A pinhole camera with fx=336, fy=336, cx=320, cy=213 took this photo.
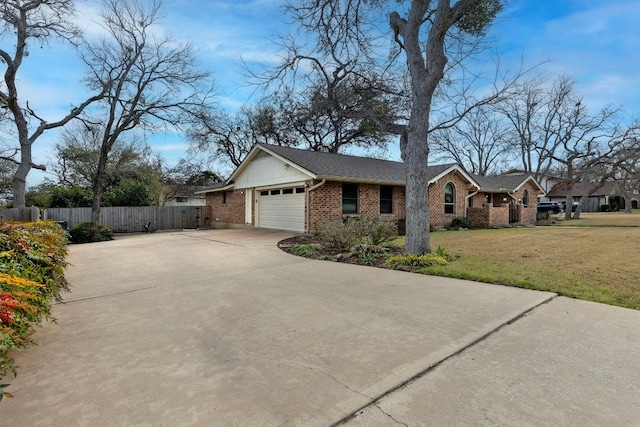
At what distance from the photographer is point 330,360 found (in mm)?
2789

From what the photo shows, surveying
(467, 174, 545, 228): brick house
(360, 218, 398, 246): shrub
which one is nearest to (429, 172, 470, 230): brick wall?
(467, 174, 545, 228): brick house

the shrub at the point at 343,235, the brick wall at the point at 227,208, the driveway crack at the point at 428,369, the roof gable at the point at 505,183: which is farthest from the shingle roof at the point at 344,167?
the driveway crack at the point at 428,369

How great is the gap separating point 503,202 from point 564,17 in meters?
16.2

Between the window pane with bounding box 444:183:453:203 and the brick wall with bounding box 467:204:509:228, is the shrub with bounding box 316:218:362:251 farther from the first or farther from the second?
the brick wall with bounding box 467:204:509:228

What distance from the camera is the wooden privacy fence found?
18.9 m

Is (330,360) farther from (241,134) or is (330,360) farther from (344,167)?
(241,134)

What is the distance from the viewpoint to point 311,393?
7.55ft

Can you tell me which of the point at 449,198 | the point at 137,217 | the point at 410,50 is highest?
the point at 410,50

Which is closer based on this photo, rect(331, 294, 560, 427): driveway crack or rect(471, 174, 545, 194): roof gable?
rect(331, 294, 560, 427): driveway crack

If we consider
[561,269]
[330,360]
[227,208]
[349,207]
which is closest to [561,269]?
[561,269]

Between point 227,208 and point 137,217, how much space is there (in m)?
5.64

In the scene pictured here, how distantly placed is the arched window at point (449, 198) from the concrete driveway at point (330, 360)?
14019mm

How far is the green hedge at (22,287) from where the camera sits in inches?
85.7

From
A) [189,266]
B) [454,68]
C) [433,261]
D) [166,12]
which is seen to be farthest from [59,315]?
[166,12]
